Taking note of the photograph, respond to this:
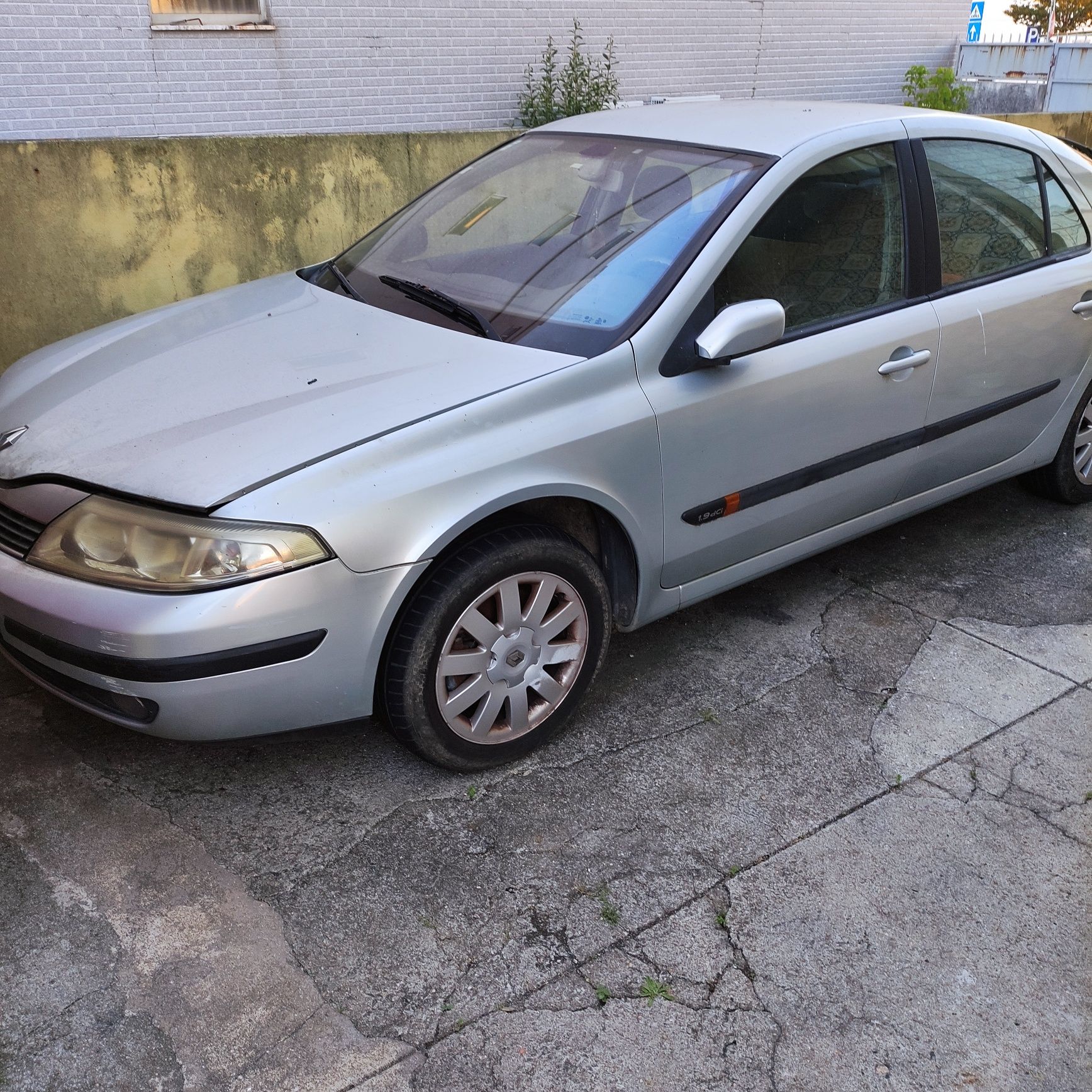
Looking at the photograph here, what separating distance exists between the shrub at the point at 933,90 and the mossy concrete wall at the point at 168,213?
589 cm

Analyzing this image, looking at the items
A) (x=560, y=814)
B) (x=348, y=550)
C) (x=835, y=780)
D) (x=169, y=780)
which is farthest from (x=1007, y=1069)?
(x=169, y=780)

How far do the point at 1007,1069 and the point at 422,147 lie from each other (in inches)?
209

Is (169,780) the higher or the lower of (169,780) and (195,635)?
the lower

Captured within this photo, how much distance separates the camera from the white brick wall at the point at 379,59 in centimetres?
605

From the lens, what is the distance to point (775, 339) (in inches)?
117

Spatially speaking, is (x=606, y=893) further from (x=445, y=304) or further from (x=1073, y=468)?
(x=1073, y=468)

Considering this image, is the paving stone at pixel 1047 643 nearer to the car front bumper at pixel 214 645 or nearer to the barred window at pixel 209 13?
the car front bumper at pixel 214 645

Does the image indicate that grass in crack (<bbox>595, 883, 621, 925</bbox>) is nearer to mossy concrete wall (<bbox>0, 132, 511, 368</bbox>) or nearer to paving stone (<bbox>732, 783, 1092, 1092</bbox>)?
paving stone (<bbox>732, 783, 1092, 1092</bbox>)

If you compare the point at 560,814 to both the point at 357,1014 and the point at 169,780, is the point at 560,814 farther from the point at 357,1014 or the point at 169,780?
the point at 169,780

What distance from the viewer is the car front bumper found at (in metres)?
2.41

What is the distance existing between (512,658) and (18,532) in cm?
123

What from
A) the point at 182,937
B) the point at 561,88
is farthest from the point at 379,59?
the point at 182,937

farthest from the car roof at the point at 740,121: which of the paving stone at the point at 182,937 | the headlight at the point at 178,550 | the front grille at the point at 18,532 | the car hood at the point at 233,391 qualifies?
the paving stone at the point at 182,937

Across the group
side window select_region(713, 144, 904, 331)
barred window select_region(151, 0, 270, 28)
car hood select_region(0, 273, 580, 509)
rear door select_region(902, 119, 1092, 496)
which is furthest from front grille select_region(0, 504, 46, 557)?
barred window select_region(151, 0, 270, 28)
